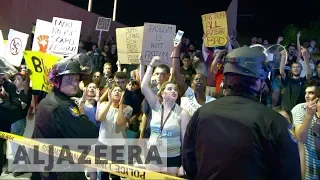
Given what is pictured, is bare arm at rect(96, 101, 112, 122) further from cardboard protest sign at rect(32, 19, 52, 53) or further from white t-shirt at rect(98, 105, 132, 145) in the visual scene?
cardboard protest sign at rect(32, 19, 52, 53)

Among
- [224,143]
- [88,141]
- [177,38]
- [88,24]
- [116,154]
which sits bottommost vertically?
[116,154]

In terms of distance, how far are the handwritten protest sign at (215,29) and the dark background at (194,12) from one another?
10710 millimetres

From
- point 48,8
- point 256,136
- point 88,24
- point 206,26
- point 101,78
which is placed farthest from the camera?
point 88,24

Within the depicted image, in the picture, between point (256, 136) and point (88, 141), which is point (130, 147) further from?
point (256, 136)

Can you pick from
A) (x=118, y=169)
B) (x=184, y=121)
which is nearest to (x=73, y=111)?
(x=118, y=169)

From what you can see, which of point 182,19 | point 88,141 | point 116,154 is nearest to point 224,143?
point 88,141

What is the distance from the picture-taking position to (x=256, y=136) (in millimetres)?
2551

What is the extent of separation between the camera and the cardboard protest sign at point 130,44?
7.29 meters

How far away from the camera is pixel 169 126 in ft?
16.4

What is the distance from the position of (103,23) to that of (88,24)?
4.75 m

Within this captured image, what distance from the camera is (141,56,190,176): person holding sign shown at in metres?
4.97

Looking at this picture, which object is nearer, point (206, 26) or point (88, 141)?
point (88, 141)

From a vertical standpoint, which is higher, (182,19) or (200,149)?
(182,19)

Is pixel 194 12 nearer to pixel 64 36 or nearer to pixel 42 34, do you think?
pixel 42 34
